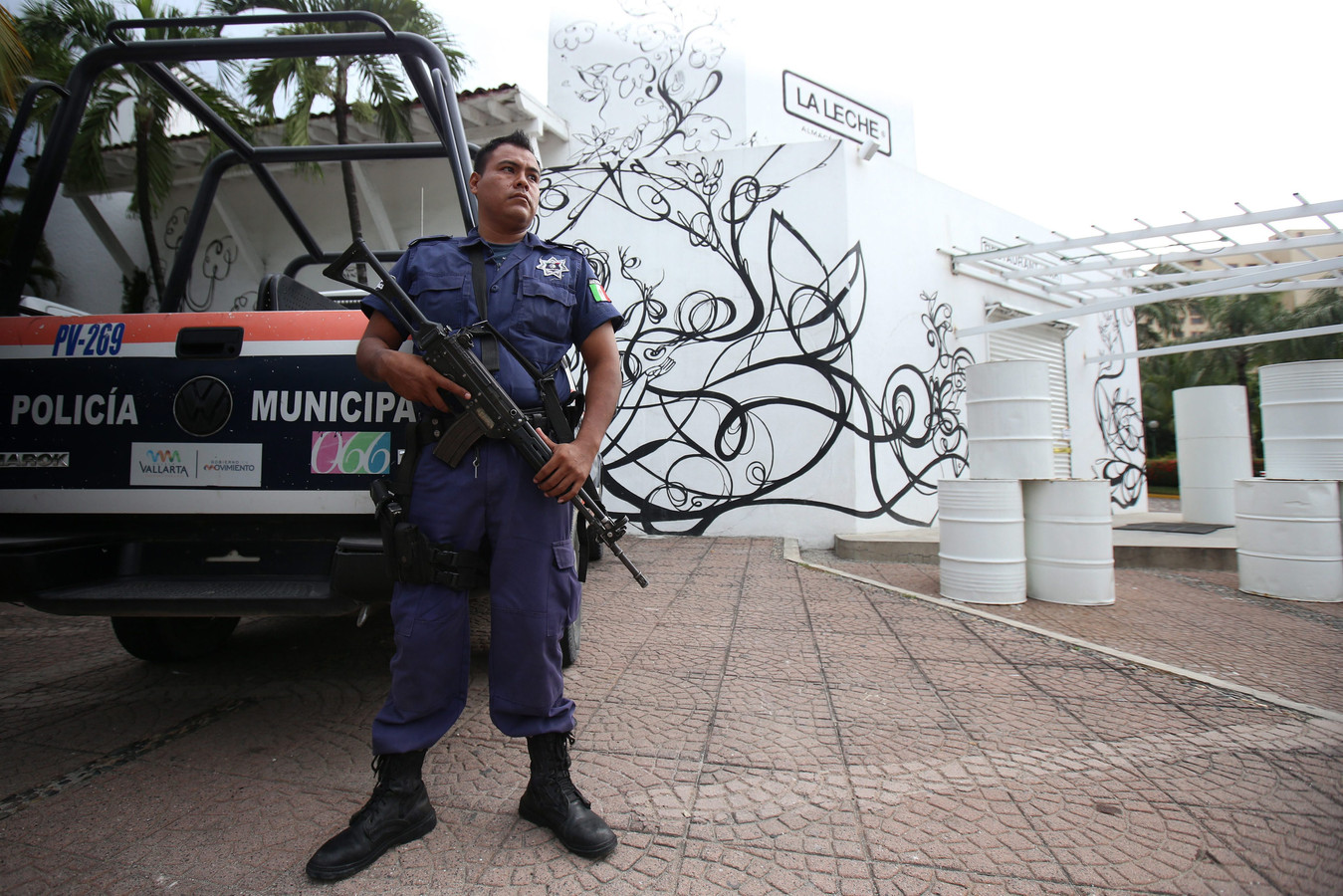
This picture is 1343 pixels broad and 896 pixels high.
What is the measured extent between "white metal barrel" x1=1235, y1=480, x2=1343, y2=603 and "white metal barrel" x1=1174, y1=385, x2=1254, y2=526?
105 inches

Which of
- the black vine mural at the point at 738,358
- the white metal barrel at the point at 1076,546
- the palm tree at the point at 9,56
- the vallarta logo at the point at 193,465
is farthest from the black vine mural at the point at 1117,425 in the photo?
the palm tree at the point at 9,56

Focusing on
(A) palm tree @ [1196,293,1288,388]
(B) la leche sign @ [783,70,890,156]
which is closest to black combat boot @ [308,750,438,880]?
(B) la leche sign @ [783,70,890,156]

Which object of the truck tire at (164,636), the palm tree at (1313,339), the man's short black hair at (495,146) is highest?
the palm tree at (1313,339)

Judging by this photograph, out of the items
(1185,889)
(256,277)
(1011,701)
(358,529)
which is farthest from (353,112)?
(1185,889)

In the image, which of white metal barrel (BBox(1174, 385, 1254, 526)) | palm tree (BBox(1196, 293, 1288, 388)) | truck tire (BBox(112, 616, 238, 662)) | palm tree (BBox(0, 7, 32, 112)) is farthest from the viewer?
palm tree (BBox(1196, 293, 1288, 388))

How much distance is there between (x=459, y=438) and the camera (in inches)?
62.3

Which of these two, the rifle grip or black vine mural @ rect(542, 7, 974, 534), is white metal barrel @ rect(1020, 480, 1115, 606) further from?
the rifle grip

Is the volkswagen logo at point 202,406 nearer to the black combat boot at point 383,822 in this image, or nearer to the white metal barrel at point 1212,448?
the black combat boot at point 383,822

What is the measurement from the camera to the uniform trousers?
155 cm

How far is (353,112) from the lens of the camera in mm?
7594

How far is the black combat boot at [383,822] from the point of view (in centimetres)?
141

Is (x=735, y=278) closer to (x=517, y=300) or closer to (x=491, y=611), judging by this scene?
(x=517, y=300)

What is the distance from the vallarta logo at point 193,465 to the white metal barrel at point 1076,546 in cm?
444

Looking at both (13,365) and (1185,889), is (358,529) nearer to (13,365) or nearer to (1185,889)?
(13,365)
